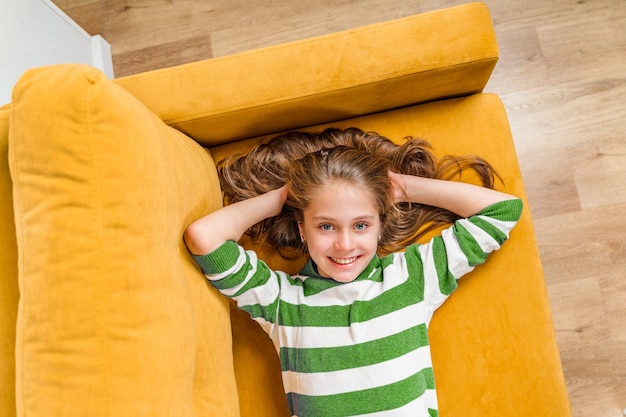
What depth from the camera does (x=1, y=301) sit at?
935 mm

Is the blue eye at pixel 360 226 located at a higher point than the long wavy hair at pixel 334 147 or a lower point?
lower

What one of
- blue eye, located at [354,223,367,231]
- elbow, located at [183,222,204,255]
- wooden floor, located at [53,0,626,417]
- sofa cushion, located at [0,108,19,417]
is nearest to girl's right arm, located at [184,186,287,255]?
elbow, located at [183,222,204,255]

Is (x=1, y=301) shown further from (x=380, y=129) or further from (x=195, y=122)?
(x=380, y=129)

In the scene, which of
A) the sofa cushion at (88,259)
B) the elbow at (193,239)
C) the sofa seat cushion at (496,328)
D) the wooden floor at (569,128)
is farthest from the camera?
the wooden floor at (569,128)

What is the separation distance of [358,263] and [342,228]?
0.10 meters

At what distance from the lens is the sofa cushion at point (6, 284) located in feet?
3.00

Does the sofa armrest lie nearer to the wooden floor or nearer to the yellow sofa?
the yellow sofa

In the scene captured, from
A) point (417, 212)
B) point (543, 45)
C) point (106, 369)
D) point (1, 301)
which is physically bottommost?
point (106, 369)

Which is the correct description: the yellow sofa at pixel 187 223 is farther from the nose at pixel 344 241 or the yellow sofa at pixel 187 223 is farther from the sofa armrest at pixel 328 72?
the nose at pixel 344 241

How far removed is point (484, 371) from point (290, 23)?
51.2 inches

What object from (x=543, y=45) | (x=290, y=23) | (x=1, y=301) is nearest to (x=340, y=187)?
(x=1, y=301)

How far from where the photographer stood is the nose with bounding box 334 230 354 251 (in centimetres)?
111

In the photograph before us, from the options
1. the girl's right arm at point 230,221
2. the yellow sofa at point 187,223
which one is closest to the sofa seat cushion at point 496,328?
the yellow sofa at point 187,223

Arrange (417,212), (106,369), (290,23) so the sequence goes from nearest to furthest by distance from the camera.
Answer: (106,369) < (417,212) < (290,23)
